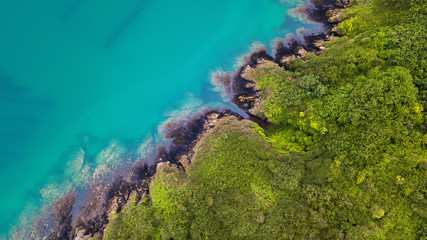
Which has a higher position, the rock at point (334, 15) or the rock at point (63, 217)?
the rock at point (63, 217)

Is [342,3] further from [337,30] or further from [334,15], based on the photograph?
[337,30]

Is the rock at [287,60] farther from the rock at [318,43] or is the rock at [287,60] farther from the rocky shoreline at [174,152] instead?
the rock at [318,43]

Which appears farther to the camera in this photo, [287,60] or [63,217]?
[287,60]

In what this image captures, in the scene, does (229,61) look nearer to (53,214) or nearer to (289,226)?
(289,226)

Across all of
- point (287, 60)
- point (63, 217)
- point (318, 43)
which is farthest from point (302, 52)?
point (63, 217)

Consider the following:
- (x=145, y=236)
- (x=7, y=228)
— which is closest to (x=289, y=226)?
(x=145, y=236)

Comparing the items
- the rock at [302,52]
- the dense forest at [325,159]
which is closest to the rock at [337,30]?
the dense forest at [325,159]

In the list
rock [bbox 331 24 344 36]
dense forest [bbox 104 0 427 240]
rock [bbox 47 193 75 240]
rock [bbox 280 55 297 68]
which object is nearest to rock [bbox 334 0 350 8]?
rock [bbox 331 24 344 36]
